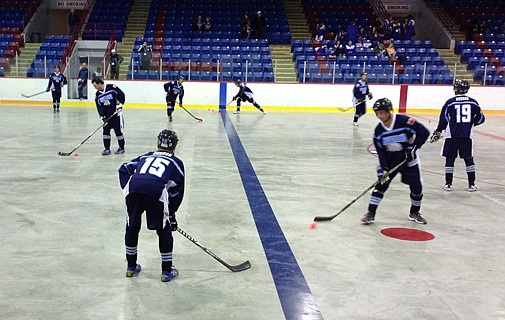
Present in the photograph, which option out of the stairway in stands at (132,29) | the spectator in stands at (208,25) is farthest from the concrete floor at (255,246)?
the spectator in stands at (208,25)

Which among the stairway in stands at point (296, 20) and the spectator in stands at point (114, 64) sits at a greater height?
the stairway in stands at point (296, 20)

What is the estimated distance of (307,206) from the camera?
595cm

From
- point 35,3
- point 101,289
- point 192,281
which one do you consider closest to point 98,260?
point 101,289

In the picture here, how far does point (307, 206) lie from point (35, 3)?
23923 mm

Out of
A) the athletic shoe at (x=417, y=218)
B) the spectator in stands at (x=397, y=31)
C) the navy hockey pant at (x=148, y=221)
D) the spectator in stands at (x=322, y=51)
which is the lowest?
the athletic shoe at (x=417, y=218)

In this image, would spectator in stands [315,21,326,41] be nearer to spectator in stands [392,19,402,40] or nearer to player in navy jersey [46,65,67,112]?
spectator in stands [392,19,402,40]

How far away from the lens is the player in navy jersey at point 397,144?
4.88 m

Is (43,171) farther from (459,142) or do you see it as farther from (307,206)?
(459,142)

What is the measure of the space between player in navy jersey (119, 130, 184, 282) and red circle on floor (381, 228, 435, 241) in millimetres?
2291

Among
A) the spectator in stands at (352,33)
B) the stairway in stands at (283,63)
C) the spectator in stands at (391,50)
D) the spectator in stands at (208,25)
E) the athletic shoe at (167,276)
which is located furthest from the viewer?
the spectator in stands at (208,25)

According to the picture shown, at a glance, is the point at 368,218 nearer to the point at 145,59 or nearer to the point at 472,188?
the point at 472,188

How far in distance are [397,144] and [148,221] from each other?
8.50 ft

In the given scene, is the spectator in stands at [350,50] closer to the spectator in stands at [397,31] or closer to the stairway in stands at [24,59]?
the spectator in stands at [397,31]

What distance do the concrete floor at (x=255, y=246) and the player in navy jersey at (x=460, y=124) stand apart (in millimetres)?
→ 414
